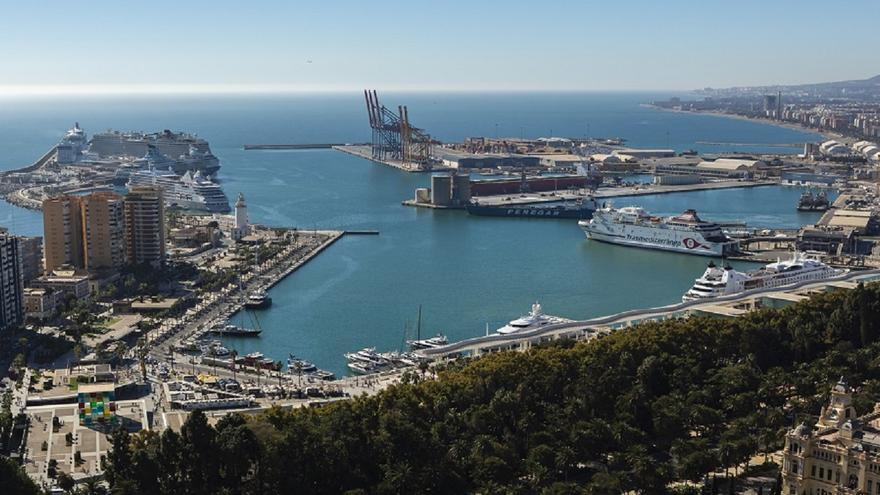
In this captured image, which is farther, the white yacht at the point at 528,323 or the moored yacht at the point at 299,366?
the white yacht at the point at 528,323

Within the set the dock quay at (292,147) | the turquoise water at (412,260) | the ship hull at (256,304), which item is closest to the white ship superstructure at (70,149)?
the turquoise water at (412,260)

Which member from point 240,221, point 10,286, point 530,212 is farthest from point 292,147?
point 10,286

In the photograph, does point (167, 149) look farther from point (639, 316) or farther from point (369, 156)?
point (639, 316)

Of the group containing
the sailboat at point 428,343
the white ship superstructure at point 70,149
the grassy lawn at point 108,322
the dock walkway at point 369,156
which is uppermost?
the white ship superstructure at point 70,149

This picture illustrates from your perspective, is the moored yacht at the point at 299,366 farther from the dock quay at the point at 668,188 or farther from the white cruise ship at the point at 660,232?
the dock quay at the point at 668,188

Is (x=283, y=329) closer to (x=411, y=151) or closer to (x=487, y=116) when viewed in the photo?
(x=411, y=151)

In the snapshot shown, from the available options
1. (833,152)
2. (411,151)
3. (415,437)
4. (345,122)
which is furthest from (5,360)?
(345,122)
